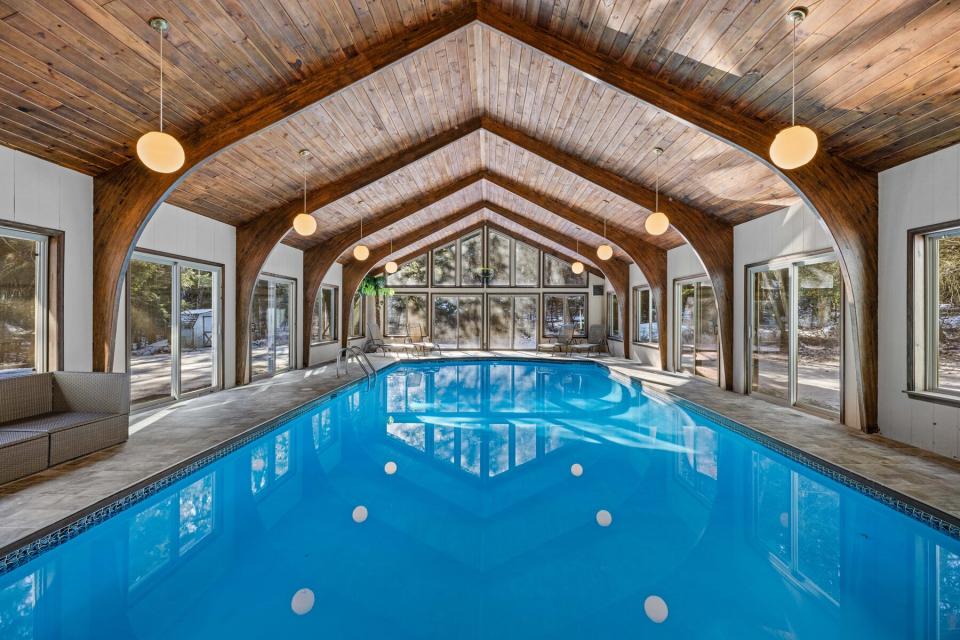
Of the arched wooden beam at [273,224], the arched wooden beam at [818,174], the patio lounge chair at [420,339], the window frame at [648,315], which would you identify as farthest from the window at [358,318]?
the arched wooden beam at [818,174]

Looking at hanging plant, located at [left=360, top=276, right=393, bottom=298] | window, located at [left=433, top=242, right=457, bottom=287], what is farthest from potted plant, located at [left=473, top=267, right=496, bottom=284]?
hanging plant, located at [left=360, top=276, right=393, bottom=298]

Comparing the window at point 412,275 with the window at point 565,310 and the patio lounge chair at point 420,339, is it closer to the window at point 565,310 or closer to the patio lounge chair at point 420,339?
the patio lounge chair at point 420,339

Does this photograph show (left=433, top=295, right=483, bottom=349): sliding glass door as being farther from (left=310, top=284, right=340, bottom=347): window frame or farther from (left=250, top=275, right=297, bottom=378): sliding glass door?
(left=250, top=275, right=297, bottom=378): sliding glass door

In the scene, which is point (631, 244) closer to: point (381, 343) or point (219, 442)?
point (381, 343)

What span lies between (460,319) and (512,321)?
5.31 ft

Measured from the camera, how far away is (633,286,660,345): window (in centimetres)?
1143

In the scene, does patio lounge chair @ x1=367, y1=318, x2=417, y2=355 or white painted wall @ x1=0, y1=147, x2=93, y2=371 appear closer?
white painted wall @ x1=0, y1=147, x2=93, y2=371

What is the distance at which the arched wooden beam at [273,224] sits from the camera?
25.3 ft

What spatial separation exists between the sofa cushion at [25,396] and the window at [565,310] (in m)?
12.0

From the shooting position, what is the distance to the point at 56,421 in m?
3.96

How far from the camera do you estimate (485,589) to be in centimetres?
263

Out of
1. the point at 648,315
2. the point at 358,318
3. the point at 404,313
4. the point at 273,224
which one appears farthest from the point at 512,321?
the point at 273,224

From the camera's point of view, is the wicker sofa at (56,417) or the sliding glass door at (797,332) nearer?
the wicker sofa at (56,417)

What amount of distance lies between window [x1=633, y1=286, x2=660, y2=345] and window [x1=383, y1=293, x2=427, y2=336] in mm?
6321
